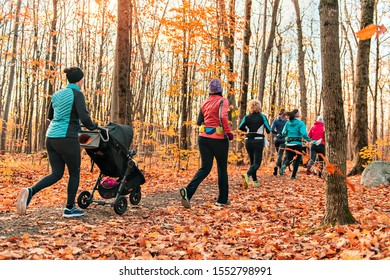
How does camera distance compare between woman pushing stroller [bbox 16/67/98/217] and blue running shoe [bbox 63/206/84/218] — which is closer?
woman pushing stroller [bbox 16/67/98/217]

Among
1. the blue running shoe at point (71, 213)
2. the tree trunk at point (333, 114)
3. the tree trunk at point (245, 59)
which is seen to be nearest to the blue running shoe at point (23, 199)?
the blue running shoe at point (71, 213)

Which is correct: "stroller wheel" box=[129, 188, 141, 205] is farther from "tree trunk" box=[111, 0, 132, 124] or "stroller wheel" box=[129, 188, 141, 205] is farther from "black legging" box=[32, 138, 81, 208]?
"tree trunk" box=[111, 0, 132, 124]

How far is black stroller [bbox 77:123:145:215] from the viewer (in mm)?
5602

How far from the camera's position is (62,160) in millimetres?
5402

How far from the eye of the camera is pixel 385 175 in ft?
31.0

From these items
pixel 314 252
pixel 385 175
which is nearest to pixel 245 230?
pixel 314 252

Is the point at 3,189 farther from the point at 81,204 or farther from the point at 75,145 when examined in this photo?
the point at 75,145

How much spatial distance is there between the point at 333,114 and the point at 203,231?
92.6 inches

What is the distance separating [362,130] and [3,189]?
11.0 m

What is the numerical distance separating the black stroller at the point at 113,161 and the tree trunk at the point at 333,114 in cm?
325

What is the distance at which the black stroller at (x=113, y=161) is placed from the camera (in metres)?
5.60

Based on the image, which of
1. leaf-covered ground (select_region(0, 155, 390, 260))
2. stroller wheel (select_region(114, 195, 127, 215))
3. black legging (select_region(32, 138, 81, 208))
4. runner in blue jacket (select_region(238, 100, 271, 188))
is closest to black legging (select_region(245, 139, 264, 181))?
runner in blue jacket (select_region(238, 100, 271, 188))

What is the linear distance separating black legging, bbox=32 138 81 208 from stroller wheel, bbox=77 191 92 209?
622 mm

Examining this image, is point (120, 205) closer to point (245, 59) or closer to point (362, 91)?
point (362, 91)
